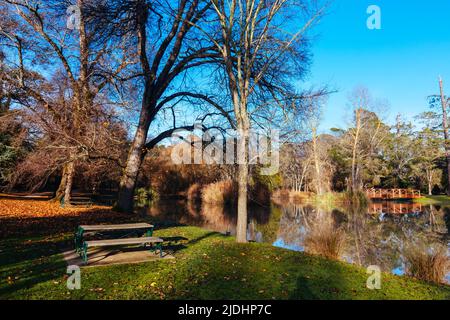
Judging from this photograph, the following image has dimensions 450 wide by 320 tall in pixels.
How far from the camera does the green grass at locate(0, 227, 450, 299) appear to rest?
409 centimetres

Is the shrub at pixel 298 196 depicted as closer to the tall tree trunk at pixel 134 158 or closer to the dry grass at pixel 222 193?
the dry grass at pixel 222 193

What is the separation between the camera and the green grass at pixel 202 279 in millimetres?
4090

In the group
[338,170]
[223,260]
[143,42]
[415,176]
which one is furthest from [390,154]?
[223,260]

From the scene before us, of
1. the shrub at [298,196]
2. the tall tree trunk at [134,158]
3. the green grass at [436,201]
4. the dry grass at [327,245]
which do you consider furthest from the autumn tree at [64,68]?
the green grass at [436,201]

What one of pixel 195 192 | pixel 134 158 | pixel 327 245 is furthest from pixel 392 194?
pixel 134 158

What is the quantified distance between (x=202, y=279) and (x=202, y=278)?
2.2 inches

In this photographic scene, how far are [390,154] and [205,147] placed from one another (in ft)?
108

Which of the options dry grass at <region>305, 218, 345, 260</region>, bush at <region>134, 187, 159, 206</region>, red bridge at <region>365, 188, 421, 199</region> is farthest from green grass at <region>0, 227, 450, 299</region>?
red bridge at <region>365, 188, 421, 199</region>

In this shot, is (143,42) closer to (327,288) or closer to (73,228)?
(73,228)

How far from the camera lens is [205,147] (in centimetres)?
1283

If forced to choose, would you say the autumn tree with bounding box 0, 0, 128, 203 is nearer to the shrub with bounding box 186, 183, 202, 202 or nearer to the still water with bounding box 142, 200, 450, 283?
the still water with bounding box 142, 200, 450, 283
